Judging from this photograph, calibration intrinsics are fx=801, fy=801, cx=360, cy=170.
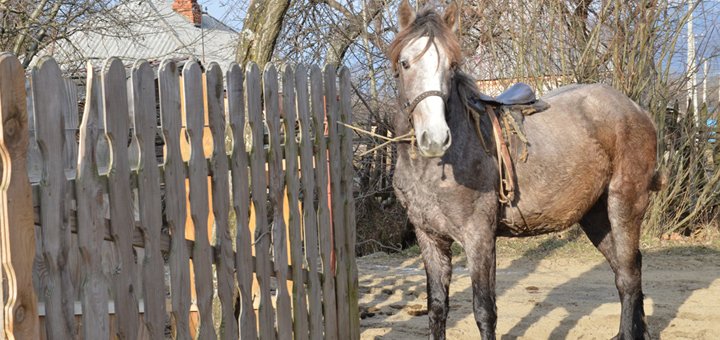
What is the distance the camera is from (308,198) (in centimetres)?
448

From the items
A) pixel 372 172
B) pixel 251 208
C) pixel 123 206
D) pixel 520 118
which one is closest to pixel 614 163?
pixel 520 118

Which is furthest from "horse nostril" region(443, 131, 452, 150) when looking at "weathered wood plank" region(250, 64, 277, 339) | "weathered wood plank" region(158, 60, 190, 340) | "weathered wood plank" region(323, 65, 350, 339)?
"weathered wood plank" region(158, 60, 190, 340)

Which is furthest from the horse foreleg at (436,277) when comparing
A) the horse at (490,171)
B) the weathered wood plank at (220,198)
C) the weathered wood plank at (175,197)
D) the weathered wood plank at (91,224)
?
the weathered wood plank at (91,224)

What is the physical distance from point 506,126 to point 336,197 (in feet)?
3.74

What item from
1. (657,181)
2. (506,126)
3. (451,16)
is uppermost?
(451,16)

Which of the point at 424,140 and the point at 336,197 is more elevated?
the point at 424,140

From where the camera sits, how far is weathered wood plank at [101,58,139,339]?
112 inches

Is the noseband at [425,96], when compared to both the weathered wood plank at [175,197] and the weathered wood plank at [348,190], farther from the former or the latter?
the weathered wood plank at [175,197]

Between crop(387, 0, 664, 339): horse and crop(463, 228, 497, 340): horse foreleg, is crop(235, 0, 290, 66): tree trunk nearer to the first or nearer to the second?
crop(387, 0, 664, 339): horse

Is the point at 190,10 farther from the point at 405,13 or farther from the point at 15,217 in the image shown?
the point at 15,217

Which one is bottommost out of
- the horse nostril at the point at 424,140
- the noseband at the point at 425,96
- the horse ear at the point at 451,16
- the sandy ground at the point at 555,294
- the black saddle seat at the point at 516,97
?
the sandy ground at the point at 555,294

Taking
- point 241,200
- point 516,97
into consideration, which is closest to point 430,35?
point 516,97

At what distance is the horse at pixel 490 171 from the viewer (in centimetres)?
428

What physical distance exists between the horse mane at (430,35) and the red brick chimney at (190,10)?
73.7 feet
